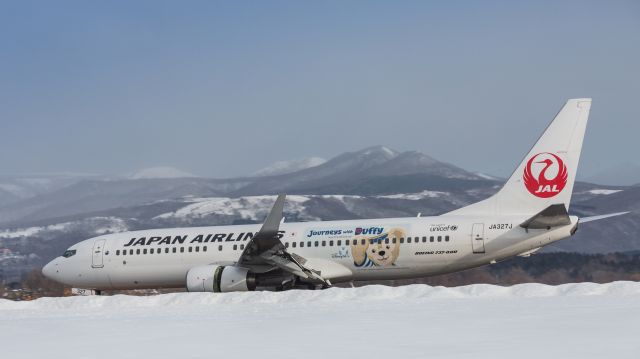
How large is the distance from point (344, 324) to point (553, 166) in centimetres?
1645

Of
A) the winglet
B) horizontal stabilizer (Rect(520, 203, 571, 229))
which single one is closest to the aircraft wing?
the winglet

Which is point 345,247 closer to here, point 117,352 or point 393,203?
point 117,352

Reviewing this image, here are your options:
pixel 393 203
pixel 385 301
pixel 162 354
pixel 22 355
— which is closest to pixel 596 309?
pixel 385 301

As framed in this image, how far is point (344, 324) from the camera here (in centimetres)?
2000

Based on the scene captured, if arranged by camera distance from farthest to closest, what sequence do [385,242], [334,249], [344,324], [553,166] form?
[334,249], [385,242], [553,166], [344,324]

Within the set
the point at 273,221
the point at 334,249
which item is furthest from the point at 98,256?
the point at 334,249

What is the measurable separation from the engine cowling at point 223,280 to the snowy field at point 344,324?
21.6 feet

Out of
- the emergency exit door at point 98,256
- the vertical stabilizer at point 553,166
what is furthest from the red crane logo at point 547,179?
the emergency exit door at point 98,256

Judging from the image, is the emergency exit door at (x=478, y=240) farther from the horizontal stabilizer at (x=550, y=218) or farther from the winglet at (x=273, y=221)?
the winglet at (x=273, y=221)

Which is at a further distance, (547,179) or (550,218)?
(547,179)

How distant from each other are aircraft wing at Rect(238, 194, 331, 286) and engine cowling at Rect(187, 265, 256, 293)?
1.29 feet

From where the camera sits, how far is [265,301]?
87.9ft

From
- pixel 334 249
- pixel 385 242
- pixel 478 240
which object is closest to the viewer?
pixel 478 240

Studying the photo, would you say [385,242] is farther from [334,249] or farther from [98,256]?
[98,256]
